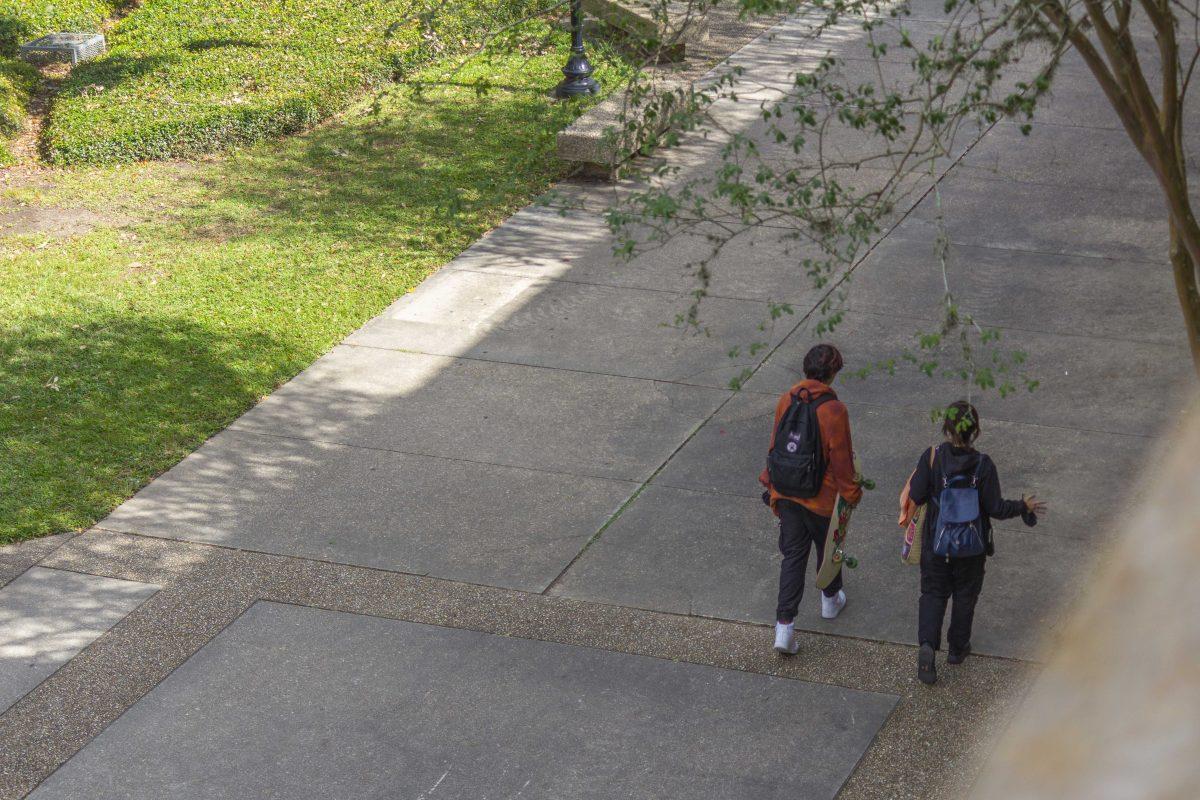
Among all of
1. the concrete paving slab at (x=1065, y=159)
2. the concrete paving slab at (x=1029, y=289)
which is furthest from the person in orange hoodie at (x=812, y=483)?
the concrete paving slab at (x=1065, y=159)

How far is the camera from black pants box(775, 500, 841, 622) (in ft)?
22.0

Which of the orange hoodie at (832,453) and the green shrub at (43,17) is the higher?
the green shrub at (43,17)

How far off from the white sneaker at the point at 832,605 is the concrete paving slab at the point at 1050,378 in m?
2.61

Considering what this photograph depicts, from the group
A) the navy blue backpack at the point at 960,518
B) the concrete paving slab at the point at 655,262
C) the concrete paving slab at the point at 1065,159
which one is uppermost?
the concrete paving slab at the point at 1065,159

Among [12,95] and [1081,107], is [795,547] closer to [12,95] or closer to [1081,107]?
[1081,107]

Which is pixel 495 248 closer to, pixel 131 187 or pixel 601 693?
pixel 131 187

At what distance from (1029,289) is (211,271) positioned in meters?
7.37

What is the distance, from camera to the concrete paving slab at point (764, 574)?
705cm

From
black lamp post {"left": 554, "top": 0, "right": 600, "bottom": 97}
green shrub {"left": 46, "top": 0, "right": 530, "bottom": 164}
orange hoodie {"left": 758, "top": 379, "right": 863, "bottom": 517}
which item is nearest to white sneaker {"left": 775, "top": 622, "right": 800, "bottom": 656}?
orange hoodie {"left": 758, "top": 379, "right": 863, "bottom": 517}

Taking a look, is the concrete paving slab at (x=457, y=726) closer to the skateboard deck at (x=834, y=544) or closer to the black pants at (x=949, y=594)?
the black pants at (x=949, y=594)

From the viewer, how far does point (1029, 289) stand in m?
11.4

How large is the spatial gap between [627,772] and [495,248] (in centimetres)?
761

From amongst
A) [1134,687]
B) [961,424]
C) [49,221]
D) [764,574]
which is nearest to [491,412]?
[764,574]

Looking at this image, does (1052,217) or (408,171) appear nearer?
(1052,217)
